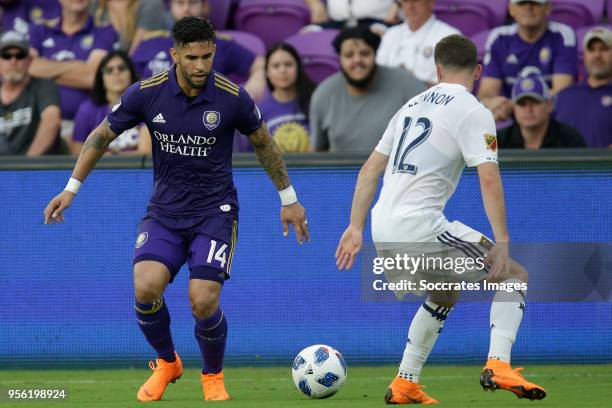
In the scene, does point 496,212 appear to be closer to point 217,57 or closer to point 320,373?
point 320,373

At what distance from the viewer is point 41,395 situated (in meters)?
7.80

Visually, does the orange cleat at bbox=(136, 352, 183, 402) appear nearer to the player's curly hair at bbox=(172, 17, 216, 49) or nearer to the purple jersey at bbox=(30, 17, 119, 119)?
the player's curly hair at bbox=(172, 17, 216, 49)

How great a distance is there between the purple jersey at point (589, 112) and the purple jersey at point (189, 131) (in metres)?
3.96

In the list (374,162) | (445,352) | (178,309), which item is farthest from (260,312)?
(374,162)

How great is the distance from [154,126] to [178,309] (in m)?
2.41

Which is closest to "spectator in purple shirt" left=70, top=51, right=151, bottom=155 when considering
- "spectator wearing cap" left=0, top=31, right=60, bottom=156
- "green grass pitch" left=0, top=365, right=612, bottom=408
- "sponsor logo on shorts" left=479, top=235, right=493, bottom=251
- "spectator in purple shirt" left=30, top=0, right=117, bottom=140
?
"spectator wearing cap" left=0, top=31, right=60, bottom=156

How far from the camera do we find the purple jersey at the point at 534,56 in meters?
11.0

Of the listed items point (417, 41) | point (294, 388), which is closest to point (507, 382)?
point (294, 388)

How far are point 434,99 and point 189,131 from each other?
156cm

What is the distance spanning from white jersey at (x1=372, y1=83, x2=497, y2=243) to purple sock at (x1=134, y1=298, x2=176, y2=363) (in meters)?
1.50

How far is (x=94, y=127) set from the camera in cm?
1093

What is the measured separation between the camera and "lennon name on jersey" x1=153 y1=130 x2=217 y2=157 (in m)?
7.36

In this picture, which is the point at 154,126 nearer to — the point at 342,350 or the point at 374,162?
the point at 374,162

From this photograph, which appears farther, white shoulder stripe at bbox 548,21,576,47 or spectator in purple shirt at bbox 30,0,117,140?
spectator in purple shirt at bbox 30,0,117,140
